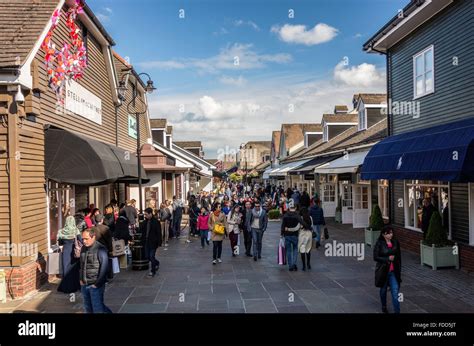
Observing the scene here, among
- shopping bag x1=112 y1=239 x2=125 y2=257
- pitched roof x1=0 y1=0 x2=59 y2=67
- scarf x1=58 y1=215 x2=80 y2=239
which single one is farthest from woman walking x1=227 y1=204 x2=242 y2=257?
pitched roof x1=0 y1=0 x2=59 y2=67

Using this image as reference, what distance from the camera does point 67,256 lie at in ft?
33.0

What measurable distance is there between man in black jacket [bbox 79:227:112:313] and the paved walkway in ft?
4.83

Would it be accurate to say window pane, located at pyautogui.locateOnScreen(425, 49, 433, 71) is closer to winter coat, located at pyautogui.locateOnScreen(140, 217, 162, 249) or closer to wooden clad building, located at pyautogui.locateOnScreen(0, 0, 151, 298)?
winter coat, located at pyautogui.locateOnScreen(140, 217, 162, 249)

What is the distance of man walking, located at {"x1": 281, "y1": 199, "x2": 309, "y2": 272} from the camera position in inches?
444

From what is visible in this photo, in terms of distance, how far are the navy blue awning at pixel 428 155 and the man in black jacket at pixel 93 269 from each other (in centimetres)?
706

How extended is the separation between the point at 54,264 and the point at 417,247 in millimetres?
10319

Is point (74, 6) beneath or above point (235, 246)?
above

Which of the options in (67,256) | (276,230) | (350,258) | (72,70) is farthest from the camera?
(276,230)

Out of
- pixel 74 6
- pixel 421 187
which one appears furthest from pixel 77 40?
pixel 421 187

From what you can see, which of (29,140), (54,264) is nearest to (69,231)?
(54,264)

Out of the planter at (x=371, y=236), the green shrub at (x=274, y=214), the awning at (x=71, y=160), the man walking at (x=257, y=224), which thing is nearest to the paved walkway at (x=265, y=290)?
the man walking at (x=257, y=224)
